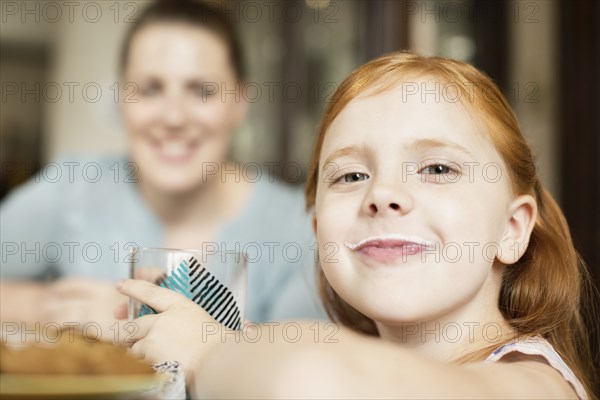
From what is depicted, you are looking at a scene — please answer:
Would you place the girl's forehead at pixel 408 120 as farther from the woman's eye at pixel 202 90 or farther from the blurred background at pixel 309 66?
the blurred background at pixel 309 66

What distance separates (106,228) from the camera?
164 centimetres

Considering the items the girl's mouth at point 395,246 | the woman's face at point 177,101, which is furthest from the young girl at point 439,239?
the woman's face at point 177,101

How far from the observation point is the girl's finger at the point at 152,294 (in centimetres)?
58

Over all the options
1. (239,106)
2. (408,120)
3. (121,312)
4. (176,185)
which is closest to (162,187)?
(176,185)

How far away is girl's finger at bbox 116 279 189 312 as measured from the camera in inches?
22.9

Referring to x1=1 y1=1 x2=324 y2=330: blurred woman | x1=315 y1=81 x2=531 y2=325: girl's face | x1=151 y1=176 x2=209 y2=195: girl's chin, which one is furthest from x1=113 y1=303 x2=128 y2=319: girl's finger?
x1=151 y1=176 x2=209 y2=195: girl's chin

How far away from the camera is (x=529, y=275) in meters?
Answer: 0.81

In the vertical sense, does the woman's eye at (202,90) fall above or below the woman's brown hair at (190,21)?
below

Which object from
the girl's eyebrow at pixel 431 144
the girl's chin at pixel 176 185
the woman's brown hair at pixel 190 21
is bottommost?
the girl's chin at pixel 176 185

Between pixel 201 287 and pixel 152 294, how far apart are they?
6 centimetres

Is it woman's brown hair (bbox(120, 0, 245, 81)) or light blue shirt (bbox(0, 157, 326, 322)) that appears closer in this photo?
light blue shirt (bbox(0, 157, 326, 322))

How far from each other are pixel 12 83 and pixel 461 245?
8.06 ft

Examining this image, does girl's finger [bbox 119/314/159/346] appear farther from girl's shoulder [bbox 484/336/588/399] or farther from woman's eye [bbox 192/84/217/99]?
woman's eye [bbox 192/84/217/99]

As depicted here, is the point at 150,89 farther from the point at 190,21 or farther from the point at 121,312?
the point at 121,312
